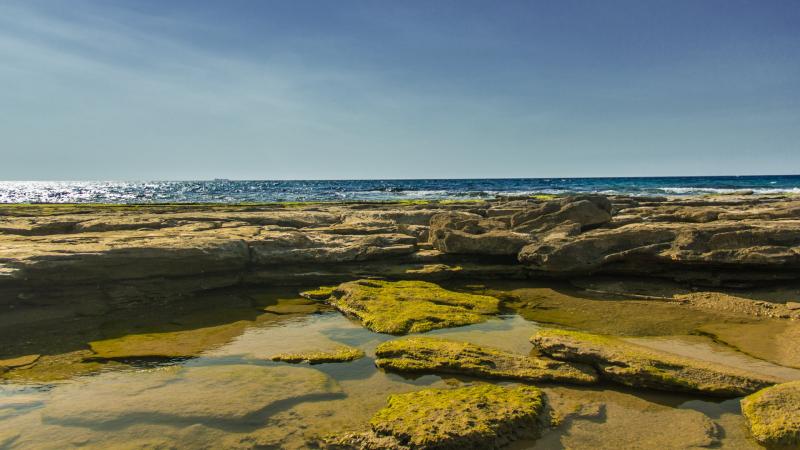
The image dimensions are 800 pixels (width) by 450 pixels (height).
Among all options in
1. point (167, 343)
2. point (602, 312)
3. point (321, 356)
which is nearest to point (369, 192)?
point (602, 312)

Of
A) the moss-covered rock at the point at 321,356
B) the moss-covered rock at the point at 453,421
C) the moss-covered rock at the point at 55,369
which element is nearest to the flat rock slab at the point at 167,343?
the moss-covered rock at the point at 55,369

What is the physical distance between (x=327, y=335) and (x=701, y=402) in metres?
7.14

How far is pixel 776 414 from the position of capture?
20.1 ft

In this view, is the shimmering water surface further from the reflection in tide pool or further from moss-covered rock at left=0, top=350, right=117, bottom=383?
moss-covered rock at left=0, top=350, right=117, bottom=383

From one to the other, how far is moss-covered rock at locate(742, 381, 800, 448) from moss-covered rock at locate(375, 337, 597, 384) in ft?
7.02

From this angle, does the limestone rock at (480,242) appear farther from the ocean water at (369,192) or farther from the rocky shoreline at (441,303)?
the ocean water at (369,192)

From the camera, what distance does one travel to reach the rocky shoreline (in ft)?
22.9

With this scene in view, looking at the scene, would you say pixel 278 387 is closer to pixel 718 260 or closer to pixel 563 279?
pixel 563 279

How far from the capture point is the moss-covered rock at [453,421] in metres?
5.85

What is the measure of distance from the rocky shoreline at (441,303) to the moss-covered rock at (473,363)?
36mm

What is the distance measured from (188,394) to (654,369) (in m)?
7.57

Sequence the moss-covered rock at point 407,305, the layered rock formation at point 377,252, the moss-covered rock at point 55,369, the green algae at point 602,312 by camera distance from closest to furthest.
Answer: the moss-covered rock at point 55,369 < the green algae at point 602,312 < the moss-covered rock at point 407,305 < the layered rock formation at point 377,252

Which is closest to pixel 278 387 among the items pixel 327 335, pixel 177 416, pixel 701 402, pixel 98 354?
pixel 177 416

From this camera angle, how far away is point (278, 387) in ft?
25.4
